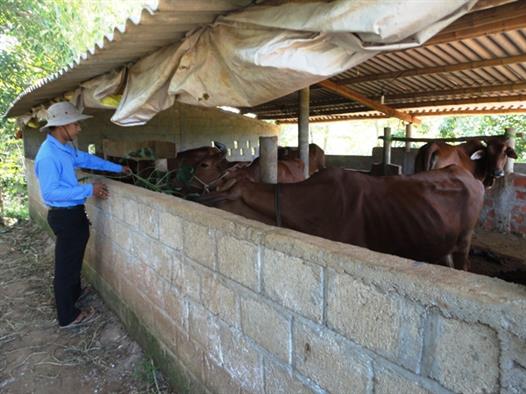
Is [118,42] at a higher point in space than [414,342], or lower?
higher

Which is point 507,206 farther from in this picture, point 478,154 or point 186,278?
point 186,278

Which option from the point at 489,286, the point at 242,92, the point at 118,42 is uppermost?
the point at 118,42

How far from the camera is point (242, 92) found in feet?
7.42

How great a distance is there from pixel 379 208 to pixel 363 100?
3.49 metres

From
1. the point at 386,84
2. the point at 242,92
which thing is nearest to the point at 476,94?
the point at 386,84

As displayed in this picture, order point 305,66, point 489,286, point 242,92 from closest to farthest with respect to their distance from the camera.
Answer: point 489,286, point 305,66, point 242,92

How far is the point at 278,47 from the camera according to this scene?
1.71m

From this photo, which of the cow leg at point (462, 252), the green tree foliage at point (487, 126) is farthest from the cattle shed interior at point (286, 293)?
the green tree foliage at point (487, 126)

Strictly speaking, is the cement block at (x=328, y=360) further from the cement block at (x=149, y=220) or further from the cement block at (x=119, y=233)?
the cement block at (x=119, y=233)

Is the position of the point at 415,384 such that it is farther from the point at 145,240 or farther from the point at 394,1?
the point at 145,240

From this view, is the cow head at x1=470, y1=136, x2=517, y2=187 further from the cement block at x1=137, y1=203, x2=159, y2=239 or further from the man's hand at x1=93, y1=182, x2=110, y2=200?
the man's hand at x1=93, y1=182, x2=110, y2=200

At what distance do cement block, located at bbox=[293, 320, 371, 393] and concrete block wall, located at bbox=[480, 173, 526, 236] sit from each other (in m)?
5.27

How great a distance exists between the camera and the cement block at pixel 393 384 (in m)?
1.27

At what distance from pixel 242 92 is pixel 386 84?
4.78 m
